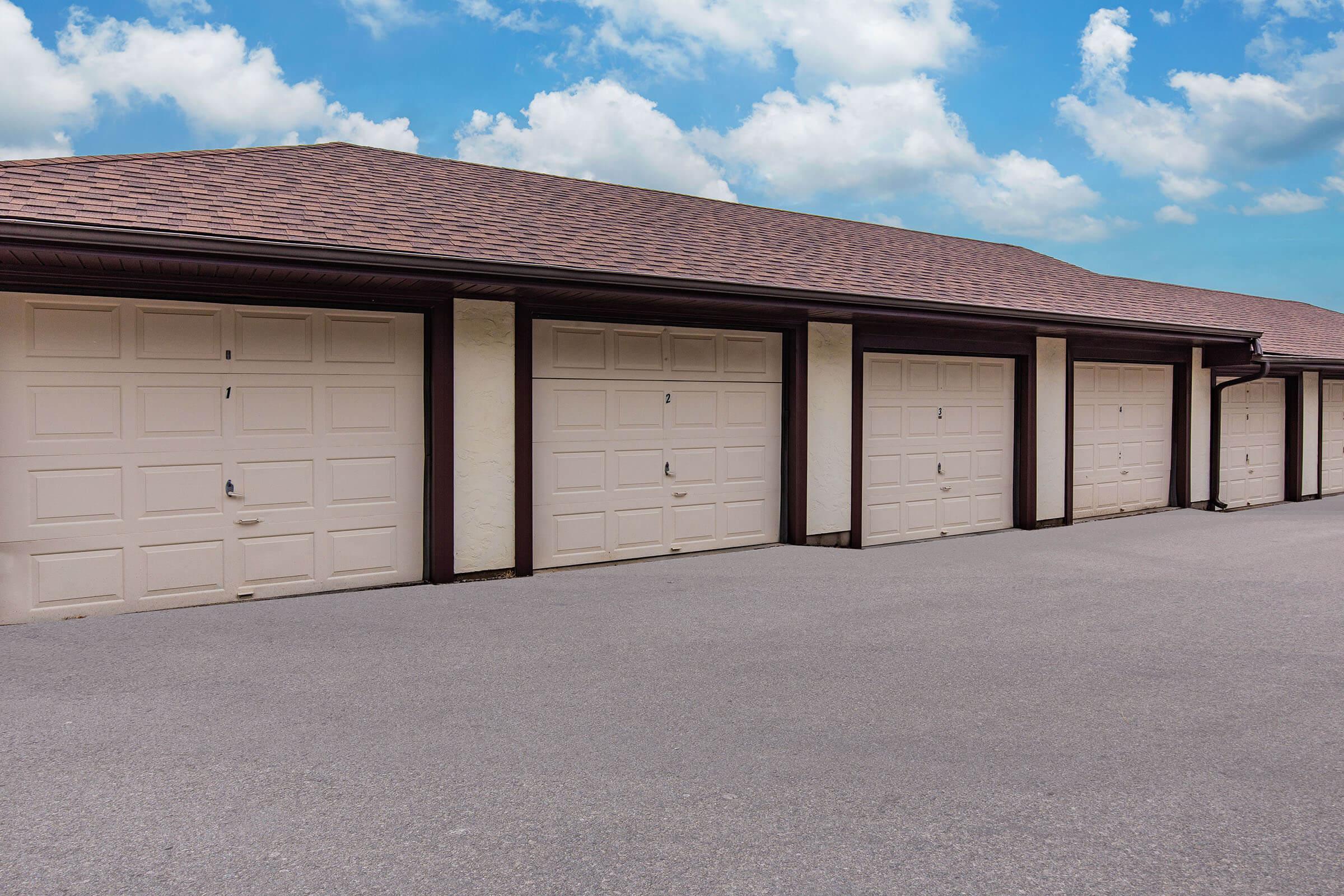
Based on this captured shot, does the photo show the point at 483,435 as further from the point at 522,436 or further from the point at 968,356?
the point at 968,356

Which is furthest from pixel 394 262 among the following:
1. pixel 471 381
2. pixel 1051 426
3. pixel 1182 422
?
pixel 1182 422

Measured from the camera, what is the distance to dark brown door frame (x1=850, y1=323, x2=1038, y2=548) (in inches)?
408

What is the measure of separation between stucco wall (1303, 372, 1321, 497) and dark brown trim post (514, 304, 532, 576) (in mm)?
14505

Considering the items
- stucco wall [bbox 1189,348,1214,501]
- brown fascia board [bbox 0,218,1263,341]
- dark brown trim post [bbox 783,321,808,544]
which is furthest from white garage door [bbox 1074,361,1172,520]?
dark brown trim post [bbox 783,321,808,544]

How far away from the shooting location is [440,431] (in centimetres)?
791

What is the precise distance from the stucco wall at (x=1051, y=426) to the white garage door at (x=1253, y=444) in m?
4.13

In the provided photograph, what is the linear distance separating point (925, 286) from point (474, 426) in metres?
5.98

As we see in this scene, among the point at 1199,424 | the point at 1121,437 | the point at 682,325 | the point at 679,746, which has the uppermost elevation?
the point at 682,325

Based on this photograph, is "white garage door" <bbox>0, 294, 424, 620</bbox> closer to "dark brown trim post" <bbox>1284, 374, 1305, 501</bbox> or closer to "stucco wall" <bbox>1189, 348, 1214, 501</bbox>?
"stucco wall" <bbox>1189, 348, 1214, 501</bbox>

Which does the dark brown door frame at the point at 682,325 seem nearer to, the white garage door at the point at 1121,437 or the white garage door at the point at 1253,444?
the white garage door at the point at 1121,437

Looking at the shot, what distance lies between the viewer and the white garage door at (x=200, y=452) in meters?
6.60

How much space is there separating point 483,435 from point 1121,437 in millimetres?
9722

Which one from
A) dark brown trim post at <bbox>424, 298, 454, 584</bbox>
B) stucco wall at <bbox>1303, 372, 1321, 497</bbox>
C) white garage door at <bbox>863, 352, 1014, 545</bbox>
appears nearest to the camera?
dark brown trim post at <bbox>424, 298, 454, 584</bbox>

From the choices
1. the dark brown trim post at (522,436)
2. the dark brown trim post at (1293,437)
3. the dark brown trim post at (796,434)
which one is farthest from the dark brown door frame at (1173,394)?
the dark brown trim post at (522,436)
